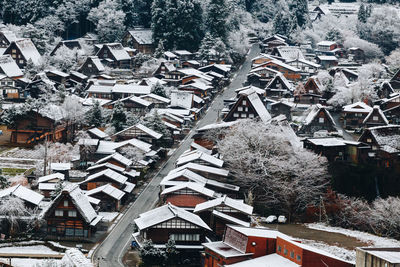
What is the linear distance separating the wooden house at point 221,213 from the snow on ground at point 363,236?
4.53 meters

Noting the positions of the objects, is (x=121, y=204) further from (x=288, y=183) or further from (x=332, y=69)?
(x=332, y=69)

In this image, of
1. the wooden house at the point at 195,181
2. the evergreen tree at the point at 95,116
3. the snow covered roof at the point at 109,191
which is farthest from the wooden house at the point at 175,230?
the evergreen tree at the point at 95,116

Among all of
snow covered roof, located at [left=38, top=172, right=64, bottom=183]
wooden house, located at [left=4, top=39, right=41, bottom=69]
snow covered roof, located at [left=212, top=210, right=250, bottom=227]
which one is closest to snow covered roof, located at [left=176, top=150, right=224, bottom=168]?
snow covered roof, located at [left=38, top=172, right=64, bottom=183]

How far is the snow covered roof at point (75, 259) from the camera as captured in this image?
27.9 meters

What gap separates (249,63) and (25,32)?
23.6 metres

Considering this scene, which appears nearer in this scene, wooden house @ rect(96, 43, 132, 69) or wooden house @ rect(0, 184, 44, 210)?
wooden house @ rect(0, 184, 44, 210)

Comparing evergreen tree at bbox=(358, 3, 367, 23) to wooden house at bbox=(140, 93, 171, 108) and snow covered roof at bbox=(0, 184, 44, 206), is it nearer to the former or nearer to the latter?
wooden house at bbox=(140, 93, 171, 108)

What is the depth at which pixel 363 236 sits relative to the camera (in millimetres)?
34969

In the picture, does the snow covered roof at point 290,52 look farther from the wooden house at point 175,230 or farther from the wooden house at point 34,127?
the wooden house at point 175,230

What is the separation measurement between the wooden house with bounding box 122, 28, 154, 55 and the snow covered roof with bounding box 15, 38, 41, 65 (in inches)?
433

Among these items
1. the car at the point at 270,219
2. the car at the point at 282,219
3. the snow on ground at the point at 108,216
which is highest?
the snow on ground at the point at 108,216

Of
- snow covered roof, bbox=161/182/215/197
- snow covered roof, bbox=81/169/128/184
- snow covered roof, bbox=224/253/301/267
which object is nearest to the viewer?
snow covered roof, bbox=224/253/301/267

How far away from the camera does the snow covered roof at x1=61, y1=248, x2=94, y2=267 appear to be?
27.9 metres

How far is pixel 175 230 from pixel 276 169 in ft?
30.8
